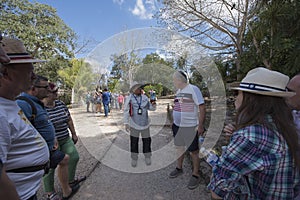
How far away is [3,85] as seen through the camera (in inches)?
40.9

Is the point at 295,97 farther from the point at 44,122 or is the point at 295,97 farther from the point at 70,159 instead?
the point at 70,159

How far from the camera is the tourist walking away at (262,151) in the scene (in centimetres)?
91

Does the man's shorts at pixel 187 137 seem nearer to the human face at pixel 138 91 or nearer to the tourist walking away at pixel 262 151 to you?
the human face at pixel 138 91

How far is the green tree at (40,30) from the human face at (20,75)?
1632 cm

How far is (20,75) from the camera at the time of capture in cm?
111

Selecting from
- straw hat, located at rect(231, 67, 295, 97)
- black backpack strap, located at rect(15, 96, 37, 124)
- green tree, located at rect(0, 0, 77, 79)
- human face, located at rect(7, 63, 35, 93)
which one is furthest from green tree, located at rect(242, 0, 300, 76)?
green tree, located at rect(0, 0, 77, 79)

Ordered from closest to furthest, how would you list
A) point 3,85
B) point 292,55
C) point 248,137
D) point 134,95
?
point 248,137, point 3,85, point 292,55, point 134,95

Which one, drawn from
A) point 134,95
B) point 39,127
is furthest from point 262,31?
point 39,127

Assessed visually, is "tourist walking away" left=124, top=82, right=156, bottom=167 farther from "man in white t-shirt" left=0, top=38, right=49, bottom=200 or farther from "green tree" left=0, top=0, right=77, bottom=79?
"green tree" left=0, top=0, right=77, bottom=79

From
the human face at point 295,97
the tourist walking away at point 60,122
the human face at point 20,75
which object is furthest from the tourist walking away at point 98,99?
the human face at point 295,97

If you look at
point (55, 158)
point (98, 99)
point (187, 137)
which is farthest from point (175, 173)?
point (98, 99)

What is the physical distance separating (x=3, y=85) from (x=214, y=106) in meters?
7.29

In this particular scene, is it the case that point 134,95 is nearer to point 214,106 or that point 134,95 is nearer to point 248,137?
point 248,137

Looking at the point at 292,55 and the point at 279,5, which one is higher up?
the point at 279,5
